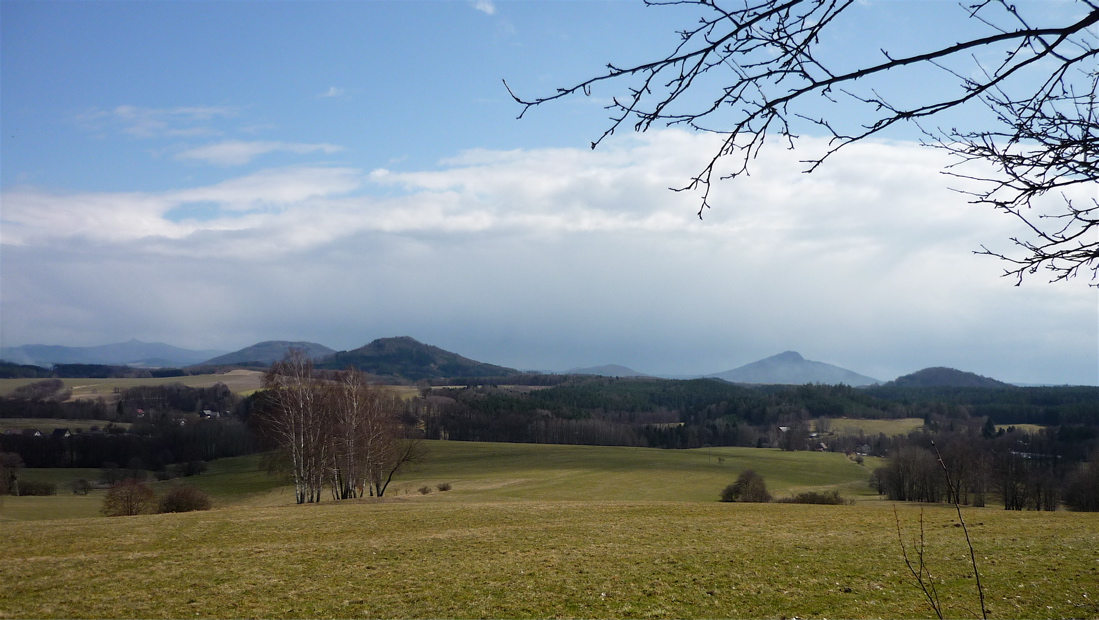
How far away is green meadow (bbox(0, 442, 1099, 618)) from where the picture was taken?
10.2m

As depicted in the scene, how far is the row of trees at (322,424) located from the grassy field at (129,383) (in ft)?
361

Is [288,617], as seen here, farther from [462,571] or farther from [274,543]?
[274,543]

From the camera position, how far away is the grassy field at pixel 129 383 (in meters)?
143

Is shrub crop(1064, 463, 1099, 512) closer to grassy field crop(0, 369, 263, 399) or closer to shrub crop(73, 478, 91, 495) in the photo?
shrub crop(73, 478, 91, 495)

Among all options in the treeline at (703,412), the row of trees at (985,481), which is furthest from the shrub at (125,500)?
the treeline at (703,412)

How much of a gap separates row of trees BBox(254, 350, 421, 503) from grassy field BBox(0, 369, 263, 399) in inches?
4337

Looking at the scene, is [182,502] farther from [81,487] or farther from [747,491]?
[81,487]

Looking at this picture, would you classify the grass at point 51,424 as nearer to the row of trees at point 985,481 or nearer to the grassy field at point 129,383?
the grassy field at point 129,383

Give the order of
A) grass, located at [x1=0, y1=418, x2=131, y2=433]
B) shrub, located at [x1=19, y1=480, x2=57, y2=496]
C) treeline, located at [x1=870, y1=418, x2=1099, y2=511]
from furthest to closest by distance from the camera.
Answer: grass, located at [x1=0, y1=418, x2=131, y2=433] < shrub, located at [x1=19, y1=480, x2=57, y2=496] < treeline, located at [x1=870, y1=418, x2=1099, y2=511]

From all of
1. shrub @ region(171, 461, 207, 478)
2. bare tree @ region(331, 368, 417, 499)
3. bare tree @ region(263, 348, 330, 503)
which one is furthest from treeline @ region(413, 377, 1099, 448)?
bare tree @ region(263, 348, 330, 503)

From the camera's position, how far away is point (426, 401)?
411ft

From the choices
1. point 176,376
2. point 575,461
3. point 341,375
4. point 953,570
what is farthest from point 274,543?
point 176,376

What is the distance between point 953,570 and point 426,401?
11805 centimetres

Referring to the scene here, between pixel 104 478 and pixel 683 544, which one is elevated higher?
pixel 683 544
